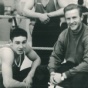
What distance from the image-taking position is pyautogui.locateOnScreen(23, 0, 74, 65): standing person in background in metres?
2.94

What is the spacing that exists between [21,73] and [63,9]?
64cm

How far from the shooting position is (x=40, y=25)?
296cm

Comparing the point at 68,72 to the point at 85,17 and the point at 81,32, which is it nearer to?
the point at 81,32

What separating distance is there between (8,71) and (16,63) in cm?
19

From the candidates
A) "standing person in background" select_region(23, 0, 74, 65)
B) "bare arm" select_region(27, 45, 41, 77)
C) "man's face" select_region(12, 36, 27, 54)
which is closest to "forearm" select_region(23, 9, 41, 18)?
"standing person in background" select_region(23, 0, 74, 65)

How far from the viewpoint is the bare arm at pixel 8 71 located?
9.26 ft

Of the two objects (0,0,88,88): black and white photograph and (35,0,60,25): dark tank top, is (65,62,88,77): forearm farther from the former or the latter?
(35,0,60,25): dark tank top

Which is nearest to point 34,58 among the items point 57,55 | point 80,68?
point 57,55

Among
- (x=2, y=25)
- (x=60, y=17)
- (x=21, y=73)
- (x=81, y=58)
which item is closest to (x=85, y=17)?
(x=60, y=17)

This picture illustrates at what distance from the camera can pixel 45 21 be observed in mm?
2941

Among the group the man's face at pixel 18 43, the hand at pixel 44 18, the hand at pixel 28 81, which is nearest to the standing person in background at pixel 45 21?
the hand at pixel 44 18

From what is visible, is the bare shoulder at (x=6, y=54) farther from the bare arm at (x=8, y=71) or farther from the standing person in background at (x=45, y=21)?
the standing person in background at (x=45, y=21)

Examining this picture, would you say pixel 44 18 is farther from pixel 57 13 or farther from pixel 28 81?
pixel 28 81

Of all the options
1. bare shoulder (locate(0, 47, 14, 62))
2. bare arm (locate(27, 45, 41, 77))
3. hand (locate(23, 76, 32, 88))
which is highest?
bare shoulder (locate(0, 47, 14, 62))
